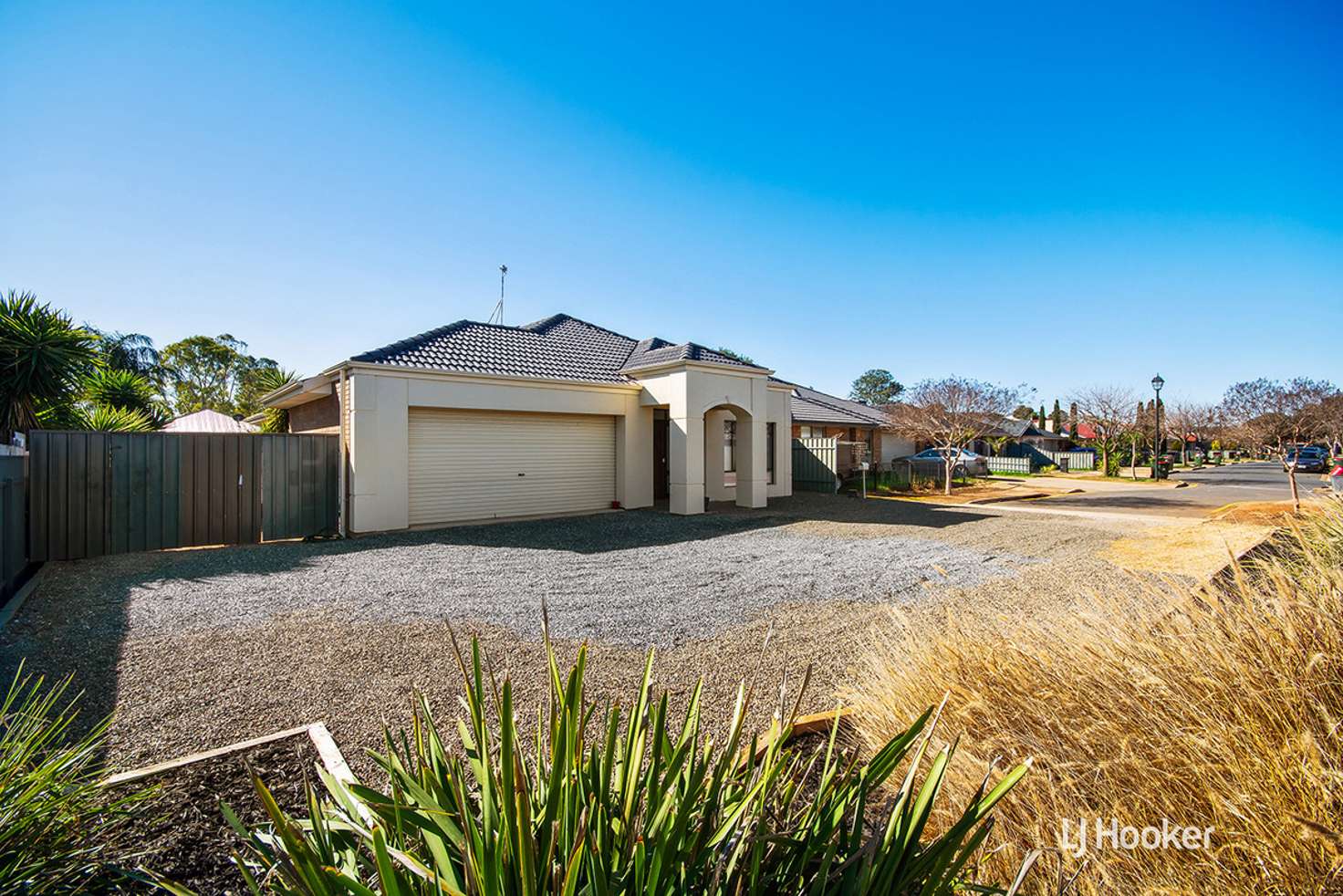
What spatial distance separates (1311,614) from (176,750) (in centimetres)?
537

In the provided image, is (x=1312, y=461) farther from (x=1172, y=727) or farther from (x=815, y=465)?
(x=1172, y=727)

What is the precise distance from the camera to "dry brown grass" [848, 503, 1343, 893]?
1.75 m

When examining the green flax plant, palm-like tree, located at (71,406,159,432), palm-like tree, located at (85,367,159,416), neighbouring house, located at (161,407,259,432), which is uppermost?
palm-like tree, located at (85,367,159,416)

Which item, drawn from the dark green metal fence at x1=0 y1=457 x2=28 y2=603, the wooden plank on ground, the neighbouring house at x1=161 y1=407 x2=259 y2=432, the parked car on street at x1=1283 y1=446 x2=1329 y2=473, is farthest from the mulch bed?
the parked car on street at x1=1283 y1=446 x2=1329 y2=473

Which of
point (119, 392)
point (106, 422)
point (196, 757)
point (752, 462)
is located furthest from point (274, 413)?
point (196, 757)

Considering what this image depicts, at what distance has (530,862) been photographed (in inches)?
43.3

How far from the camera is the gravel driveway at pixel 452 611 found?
4.07 m

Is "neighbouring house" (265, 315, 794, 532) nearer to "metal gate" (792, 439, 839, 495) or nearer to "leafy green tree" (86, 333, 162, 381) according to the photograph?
"metal gate" (792, 439, 839, 495)

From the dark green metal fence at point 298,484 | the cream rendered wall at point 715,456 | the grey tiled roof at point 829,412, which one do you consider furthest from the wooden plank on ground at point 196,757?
the grey tiled roof at point 829,412

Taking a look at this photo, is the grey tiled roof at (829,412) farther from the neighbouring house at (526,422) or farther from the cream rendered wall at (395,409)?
the cream rendered wall at (395,409)

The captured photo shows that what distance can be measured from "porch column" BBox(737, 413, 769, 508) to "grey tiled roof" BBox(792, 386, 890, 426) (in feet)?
20.4

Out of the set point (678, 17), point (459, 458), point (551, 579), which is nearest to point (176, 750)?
point (551, 579)

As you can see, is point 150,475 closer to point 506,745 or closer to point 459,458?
point 459,458

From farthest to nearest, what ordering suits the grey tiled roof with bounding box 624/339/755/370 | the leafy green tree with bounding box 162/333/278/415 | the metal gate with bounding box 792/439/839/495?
the leafy green tree with bounding box 162/333/278/415
the metal gate with bounding box 792/439/839/495
the grey tiled roof with bounding box 624/339/755/370
